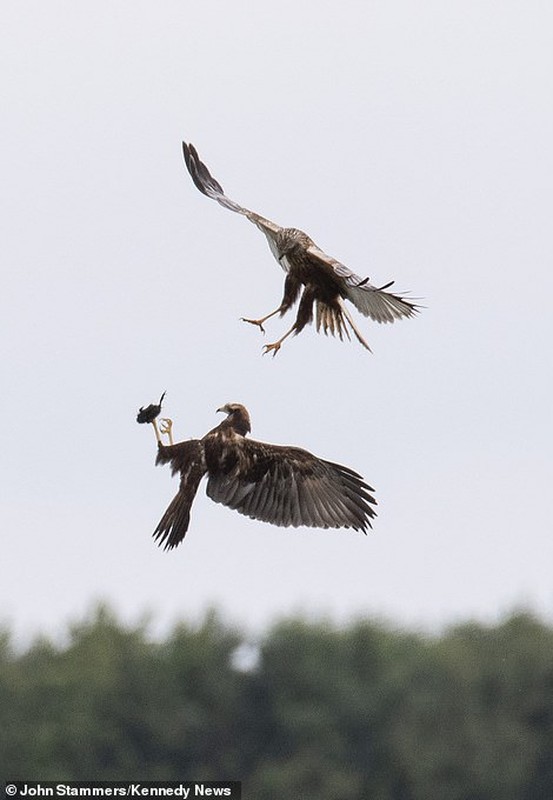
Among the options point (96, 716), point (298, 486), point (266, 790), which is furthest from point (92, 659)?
point (298, 486)

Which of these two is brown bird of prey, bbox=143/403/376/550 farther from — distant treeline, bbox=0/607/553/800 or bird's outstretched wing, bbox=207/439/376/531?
distant treeline, bbox=0/607/553/800

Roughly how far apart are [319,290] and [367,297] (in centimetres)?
95

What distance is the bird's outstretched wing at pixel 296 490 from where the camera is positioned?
732 inches

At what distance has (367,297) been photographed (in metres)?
18.1

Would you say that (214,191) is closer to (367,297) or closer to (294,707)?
(367,297)

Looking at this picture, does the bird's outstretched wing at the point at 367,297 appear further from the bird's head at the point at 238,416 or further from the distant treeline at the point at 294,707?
the distant treeline at the point at 294,707

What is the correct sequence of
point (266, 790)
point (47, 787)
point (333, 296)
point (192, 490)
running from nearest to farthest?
point (192, 490) → point (333, 296) → point (47, 787) → point (266, 790)

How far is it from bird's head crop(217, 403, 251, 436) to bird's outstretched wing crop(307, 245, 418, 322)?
47.2 inches

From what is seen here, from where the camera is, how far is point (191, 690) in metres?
63.2

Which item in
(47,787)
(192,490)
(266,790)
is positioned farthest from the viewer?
(266,790)

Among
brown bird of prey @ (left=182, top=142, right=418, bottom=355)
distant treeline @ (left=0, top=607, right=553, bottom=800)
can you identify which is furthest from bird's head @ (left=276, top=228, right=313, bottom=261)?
distant treeline @ (left=0, top=607, right=553, bottom=800)

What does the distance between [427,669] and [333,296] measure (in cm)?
4532

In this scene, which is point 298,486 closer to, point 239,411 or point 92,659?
point 239,411

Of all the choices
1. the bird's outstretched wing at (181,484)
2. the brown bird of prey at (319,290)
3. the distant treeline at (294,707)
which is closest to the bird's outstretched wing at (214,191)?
the brown bird of prey at (319,290)
